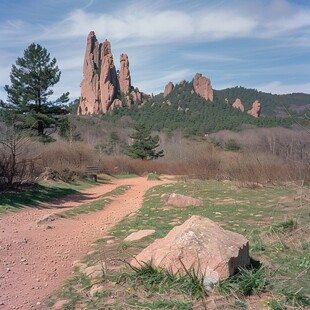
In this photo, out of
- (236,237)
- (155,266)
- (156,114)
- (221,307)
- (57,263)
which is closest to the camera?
(221,307)

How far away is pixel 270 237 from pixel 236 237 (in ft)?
5.70

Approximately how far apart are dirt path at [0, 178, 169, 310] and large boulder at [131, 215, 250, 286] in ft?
4.47

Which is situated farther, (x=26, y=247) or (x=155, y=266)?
(x=26, y=247)

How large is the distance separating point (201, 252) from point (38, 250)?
380cm

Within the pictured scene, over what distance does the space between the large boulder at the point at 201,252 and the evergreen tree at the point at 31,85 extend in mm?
24021

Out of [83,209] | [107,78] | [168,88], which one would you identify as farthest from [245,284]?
[168,88]

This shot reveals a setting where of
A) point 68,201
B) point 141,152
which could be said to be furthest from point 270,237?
point 141,152

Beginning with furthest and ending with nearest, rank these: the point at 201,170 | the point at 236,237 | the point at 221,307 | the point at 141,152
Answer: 1. the point at 141,152
2. the point at 201,170
3. the point at 236,237
4. the point at 221,307

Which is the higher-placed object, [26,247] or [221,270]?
[221,270]

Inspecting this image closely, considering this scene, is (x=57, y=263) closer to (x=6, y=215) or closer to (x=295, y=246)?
(x=295, y=246)

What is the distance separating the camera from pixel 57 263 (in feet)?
19.9

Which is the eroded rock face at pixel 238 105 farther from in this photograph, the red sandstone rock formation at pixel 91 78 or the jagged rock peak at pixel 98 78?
the red sandstone rock formation at pixel 91 78

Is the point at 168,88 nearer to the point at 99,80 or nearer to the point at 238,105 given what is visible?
the point at 99,80

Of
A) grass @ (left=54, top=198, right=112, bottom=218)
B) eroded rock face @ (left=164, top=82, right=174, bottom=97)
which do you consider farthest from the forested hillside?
grass @ (left=54, top=198, right=112, bottom=218)
